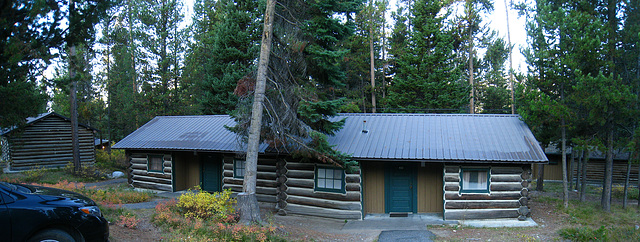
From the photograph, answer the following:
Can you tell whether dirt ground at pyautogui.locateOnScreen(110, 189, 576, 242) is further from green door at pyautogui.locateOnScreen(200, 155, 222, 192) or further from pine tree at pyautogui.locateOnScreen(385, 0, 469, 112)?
pine tree at pyautogui.locateOnScreen(385, 0, 469, 112)

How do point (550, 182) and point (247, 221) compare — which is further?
point (550, 182)

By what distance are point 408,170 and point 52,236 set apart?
1086 centimetres

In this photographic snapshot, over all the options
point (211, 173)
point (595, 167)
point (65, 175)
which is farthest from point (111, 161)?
point (595, 167)

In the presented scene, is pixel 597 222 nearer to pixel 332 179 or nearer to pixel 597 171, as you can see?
pixel 332 179

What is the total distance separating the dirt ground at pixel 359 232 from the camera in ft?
31.6

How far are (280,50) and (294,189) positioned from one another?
5.16m

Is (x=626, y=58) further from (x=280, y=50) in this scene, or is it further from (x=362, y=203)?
(x=280, y=50)

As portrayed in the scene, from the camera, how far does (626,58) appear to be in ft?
47.0

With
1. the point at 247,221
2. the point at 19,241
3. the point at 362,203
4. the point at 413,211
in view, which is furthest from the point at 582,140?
the point at 19,241

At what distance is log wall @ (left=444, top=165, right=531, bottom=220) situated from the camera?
12.4 metres

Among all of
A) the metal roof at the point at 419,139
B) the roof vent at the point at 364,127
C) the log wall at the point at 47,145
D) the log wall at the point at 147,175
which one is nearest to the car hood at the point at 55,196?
the metal roof at the point at 419,139

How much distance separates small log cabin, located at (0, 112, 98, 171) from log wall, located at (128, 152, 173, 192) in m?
10.1

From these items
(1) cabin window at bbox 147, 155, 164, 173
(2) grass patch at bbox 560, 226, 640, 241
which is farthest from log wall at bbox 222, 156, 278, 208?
(2) grass patch at bbox 560, 226, 640, 241

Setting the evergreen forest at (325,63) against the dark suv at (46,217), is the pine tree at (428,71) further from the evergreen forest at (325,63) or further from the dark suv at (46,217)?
the dark suv at (46,217)
